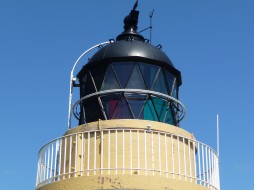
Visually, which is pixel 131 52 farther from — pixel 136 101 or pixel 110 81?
pixel 136 101

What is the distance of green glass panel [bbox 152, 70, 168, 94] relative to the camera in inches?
575

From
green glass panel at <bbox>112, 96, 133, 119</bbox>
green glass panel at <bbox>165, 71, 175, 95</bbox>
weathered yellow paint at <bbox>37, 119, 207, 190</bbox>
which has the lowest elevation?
weathered yellow paint at <bbox>37, 119, 207, 190</bbox>

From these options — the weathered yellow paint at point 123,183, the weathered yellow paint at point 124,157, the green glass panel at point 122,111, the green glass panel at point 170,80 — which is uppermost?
the green glass panel at point 170,80

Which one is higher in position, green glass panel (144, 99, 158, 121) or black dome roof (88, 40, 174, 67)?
black dome roof (88, 40, 174, 67)

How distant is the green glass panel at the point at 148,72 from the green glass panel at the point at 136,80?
126 millimetres

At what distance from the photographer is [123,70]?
47.8 ft

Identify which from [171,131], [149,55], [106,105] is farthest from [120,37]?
[171,131]

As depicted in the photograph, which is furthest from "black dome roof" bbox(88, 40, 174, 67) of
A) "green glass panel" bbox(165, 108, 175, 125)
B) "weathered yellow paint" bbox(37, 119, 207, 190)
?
"weathered yellow paint" bbox(37, 119, 207, 190)

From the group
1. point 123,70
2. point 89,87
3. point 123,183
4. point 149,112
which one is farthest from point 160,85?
point 123,183

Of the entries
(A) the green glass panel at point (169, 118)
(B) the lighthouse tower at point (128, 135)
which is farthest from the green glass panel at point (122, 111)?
(A) the green glass panel at point (169, 118)

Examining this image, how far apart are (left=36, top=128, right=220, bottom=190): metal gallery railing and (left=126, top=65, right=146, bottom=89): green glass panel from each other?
60.3 inches

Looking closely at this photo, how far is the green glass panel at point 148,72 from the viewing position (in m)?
14.5

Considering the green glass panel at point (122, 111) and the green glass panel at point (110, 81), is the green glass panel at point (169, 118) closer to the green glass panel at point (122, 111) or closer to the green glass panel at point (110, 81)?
the green glass panel at point (122, 111)

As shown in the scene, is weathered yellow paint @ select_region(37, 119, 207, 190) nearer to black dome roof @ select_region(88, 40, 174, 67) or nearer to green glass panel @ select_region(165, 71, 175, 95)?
green glass panel @ select_region(165, 71, 175, 95)
